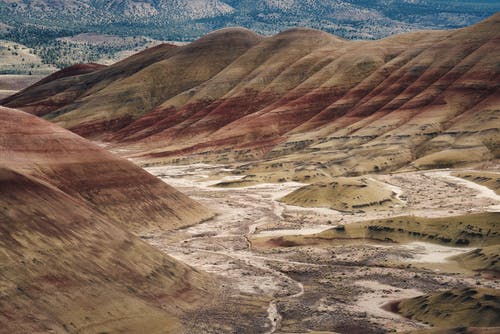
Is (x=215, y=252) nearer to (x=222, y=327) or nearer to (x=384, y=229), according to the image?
(x=384, y=229)

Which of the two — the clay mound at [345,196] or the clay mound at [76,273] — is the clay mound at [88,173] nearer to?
the clay mound at [345,196]

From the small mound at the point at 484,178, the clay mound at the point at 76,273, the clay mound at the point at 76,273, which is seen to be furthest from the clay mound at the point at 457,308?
the small mound at the point at 484,178

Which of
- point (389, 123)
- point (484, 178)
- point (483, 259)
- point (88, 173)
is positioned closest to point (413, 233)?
point (483, 259)

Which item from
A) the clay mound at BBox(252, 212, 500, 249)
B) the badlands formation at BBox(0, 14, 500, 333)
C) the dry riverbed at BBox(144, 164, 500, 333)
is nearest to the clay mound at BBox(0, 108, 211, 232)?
the badlands formation at BBox(0, 14, 500, 333)

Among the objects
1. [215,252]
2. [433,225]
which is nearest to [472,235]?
[433,225]

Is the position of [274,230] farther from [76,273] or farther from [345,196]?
[76,273]
